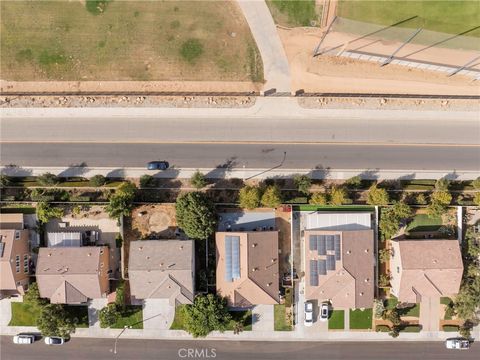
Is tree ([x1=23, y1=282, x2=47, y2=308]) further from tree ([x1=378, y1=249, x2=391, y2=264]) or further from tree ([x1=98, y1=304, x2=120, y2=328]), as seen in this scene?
tree ([x1=378, y1=249, x2=391, y2=264])

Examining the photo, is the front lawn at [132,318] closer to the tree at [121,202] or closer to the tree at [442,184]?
the tree at [121,202]

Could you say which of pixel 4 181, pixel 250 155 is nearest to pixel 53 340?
pixel 4 181

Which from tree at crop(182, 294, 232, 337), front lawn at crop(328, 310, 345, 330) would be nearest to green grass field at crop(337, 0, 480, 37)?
front lawn at crop(328, 310, 345, 330)

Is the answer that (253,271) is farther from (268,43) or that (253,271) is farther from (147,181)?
(268,43)

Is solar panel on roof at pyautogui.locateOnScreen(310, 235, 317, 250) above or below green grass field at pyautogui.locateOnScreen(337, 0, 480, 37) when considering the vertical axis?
below

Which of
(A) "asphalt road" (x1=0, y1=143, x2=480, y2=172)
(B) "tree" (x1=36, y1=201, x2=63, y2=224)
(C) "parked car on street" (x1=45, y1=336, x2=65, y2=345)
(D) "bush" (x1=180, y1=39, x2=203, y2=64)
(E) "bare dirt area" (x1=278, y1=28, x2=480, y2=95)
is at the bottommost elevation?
(C) "parked car on street" (x1=45, y1=336, x2=65, y2=345)

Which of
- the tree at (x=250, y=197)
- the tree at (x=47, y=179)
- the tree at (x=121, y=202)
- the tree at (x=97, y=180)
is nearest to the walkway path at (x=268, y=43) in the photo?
the tree at (x=250, y=197)

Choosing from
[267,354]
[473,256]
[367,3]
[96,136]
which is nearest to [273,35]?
[367,3]
